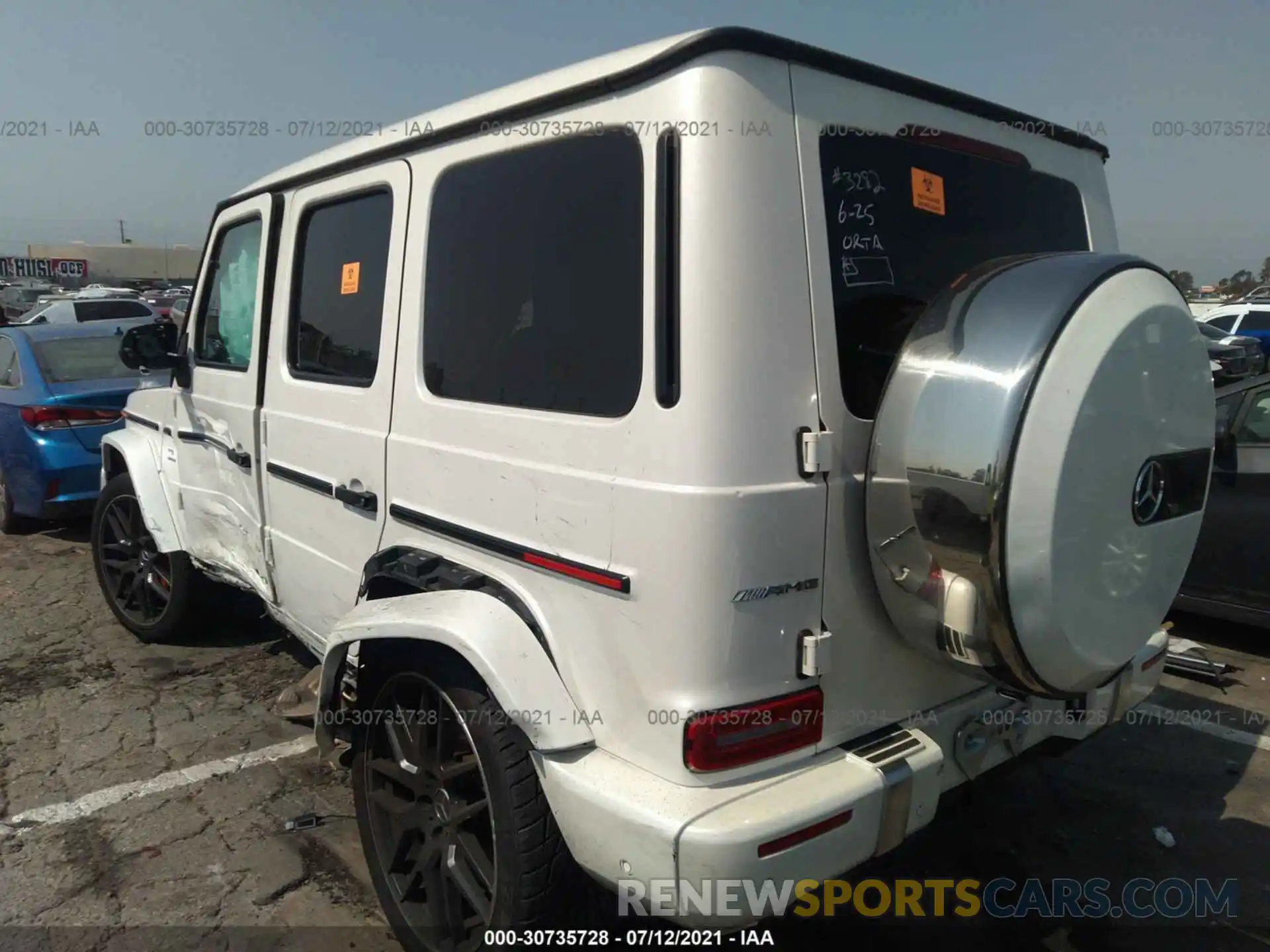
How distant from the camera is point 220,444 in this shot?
378 cm

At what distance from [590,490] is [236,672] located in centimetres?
328

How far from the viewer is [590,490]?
78.3 inches

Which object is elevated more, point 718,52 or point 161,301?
point 161,301

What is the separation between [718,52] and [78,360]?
21.9 ft

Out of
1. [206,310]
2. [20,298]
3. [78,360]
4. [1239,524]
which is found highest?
[20,298]

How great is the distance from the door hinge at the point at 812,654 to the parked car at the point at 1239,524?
Answer: 3569mm

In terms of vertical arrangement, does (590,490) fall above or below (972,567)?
above

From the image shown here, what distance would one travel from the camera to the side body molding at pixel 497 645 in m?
1.99

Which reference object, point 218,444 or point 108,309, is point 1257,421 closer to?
point 218,444

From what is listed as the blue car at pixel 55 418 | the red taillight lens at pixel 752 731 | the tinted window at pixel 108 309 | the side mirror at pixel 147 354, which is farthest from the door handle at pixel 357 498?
the tinted window at pixel 108 309

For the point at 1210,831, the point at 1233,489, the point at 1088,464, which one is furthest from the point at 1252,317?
the point at 1088,464

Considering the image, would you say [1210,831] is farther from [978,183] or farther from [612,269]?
[612,269]
